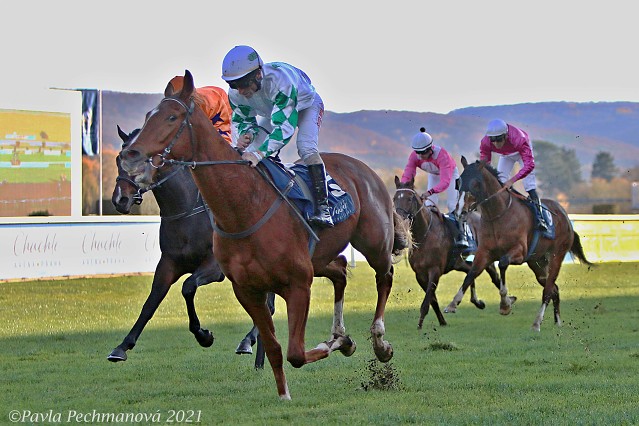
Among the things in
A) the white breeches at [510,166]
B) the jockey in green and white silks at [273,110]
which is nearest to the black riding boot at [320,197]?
the jockey in green and white silks at [273,110]

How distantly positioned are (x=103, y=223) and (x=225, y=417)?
11.1 metres

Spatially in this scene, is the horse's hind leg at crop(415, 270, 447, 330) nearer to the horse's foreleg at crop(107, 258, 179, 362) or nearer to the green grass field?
the green grass field

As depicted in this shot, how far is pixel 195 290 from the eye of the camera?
8.16 metres

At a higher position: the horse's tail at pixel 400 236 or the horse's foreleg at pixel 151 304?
the horse's tail at pixel 400 236

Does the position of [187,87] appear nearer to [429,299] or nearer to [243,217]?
[243,217]

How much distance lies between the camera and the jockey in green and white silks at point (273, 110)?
252 inches

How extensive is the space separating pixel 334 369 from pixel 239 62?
106 inches

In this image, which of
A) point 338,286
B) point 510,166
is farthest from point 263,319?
point 510,166

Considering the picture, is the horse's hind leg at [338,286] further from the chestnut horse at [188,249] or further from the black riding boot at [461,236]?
the black riding boot at [461,236]

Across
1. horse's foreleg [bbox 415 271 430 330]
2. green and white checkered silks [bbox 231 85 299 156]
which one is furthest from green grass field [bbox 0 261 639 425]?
green and white checkered silks [bbox 231 85 299 156]

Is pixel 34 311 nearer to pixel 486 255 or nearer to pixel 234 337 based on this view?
pixel 234 337

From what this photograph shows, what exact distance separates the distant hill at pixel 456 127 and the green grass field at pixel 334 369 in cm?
1323

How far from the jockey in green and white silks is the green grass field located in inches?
47.9

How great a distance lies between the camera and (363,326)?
11703mm
